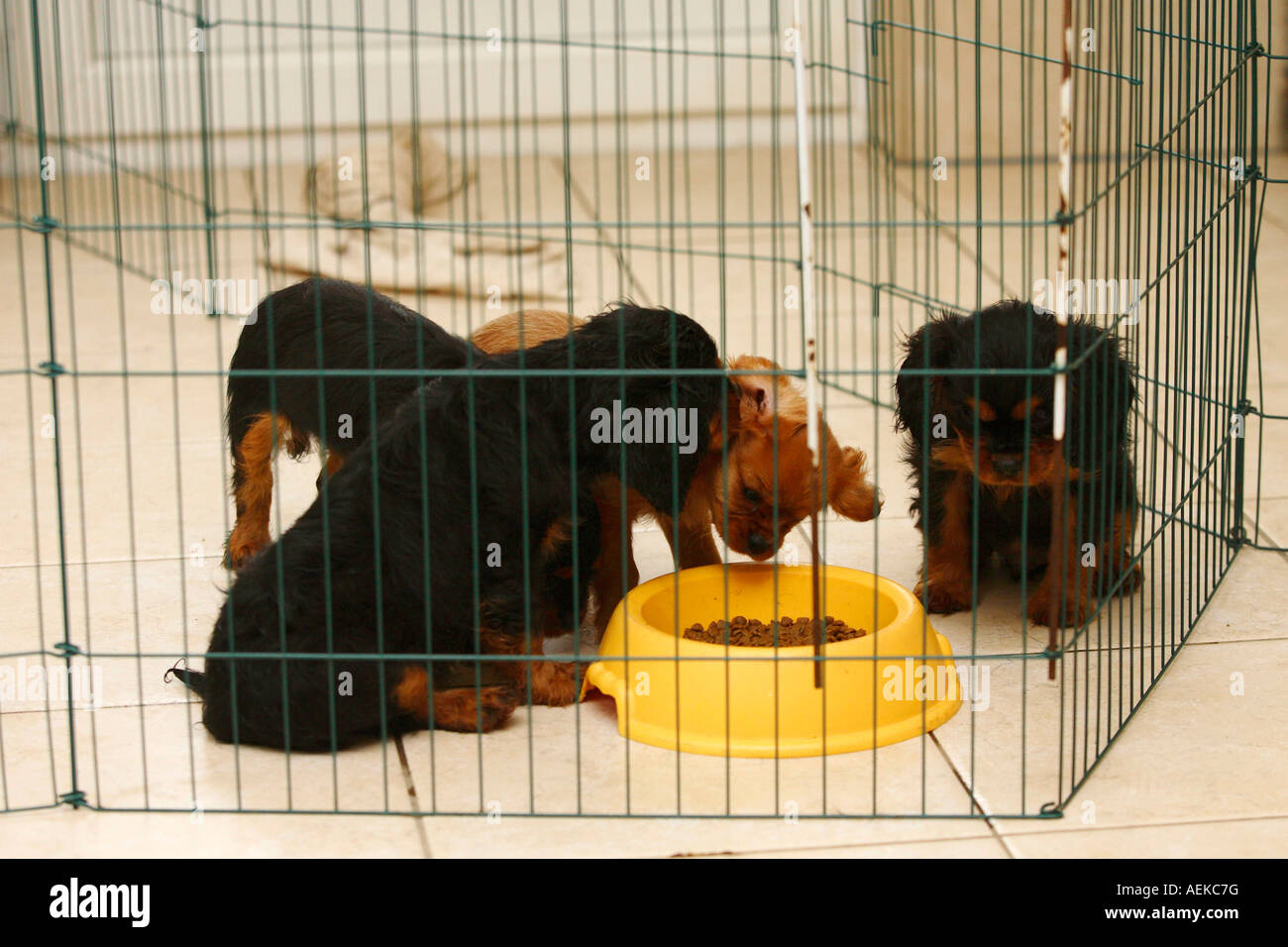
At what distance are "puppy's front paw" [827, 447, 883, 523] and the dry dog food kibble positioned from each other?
0.90 ft

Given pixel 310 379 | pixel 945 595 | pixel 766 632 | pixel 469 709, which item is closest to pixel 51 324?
pixel 310 379

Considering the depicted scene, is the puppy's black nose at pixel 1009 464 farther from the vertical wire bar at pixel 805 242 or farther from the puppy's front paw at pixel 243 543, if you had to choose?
the puppy's front paw at pixel 243 543

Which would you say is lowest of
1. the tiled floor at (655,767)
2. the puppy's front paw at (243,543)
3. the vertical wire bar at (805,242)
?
the tiled floor at (655,767)

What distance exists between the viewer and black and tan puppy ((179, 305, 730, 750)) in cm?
346

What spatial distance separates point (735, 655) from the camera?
3.46 meters

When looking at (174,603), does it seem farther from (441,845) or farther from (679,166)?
(679,166)

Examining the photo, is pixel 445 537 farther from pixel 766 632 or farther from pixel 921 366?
pixel 921 366

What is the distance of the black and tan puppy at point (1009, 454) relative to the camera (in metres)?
3.80

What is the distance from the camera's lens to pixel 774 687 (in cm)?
347

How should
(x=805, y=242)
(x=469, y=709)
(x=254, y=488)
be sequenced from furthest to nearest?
1. (x=254, y=488)
2. (x=469, y=709)
3. (x=805, y=242)

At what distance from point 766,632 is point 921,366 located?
82 centimetres

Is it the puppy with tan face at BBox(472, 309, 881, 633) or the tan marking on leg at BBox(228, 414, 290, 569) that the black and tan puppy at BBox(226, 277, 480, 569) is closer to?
the tan marking on leg at BBox(228, 414, 290, 569)

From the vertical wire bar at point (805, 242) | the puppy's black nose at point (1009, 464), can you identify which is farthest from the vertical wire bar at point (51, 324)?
the puppy's black nose at point (1009, 464)

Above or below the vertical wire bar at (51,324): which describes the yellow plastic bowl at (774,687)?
below
